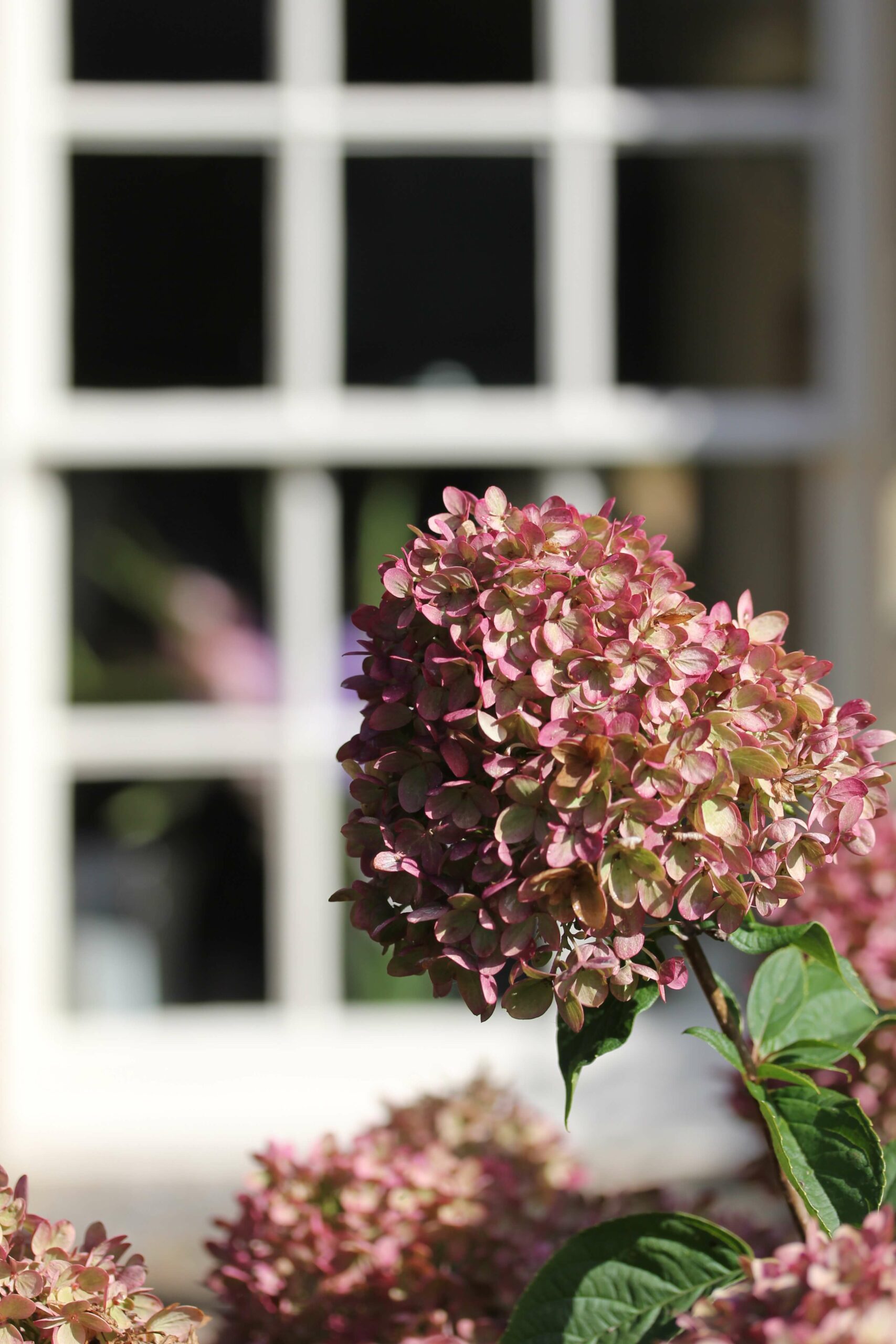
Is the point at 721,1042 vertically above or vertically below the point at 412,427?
below

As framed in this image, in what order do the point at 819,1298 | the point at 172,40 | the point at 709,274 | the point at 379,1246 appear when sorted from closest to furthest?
the point at 819,1298 < the point at 379,1246 < the point at 172,40 < the point at 709,274

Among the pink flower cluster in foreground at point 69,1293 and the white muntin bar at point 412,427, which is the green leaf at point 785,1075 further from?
the white muntin bar at point 412,427

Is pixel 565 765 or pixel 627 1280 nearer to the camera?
pixel 565 765

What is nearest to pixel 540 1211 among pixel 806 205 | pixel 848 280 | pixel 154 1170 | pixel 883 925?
pixel 883 925

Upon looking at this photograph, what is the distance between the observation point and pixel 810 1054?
2.77 feet

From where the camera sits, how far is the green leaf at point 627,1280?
2.44ft

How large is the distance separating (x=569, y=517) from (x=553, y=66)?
187 centimetres

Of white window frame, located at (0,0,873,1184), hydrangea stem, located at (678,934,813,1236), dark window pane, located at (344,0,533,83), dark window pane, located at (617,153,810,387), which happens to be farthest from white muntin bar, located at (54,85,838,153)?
hydrangea stem, located at (678,934,813,1236)

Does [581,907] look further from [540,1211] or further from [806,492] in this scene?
[806,492]

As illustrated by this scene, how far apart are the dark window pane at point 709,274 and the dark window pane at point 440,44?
45 cm

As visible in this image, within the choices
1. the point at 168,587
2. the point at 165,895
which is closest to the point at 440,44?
the point at 168,587

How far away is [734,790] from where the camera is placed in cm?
67

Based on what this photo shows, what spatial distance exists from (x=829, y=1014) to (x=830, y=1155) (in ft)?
0.57

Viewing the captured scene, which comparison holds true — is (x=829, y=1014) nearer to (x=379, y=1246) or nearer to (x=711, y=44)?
(x=379, y=1246)
